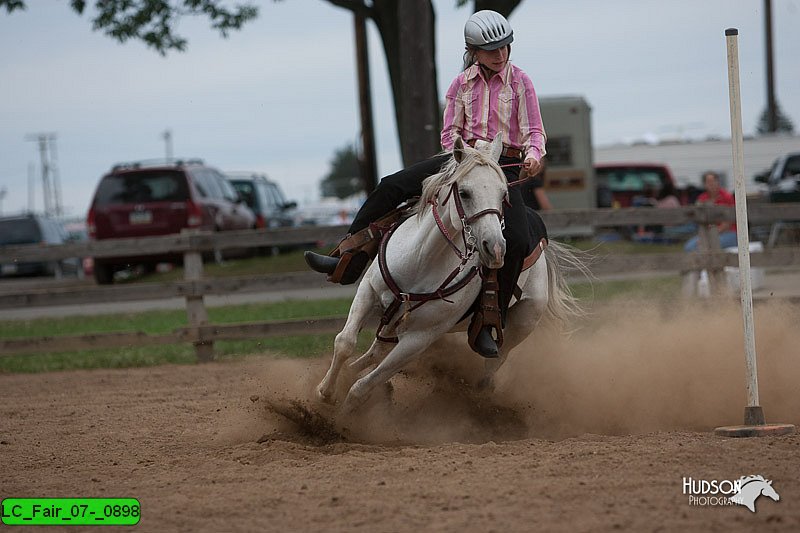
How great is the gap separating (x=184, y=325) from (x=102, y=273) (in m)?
6.96

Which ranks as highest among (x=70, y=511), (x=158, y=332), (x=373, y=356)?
(x=373, y=356)

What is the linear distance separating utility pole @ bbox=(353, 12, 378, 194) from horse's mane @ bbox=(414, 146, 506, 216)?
16.7 metres

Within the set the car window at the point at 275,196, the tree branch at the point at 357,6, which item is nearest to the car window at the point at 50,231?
the car window at the point at 275,196

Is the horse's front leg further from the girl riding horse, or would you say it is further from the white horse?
the girl riding horse

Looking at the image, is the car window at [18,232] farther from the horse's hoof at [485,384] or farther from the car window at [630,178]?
the horse's hoof at [485,384]

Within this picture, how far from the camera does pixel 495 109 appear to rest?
732 cm

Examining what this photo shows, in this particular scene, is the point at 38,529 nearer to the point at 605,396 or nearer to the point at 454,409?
the point at 454,409

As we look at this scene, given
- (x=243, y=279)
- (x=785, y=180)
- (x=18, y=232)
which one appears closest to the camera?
(x=243, y=279)

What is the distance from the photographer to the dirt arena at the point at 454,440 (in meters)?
4.92

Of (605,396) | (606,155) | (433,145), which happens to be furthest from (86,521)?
(606,155)

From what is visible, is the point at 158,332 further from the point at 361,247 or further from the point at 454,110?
the point at 454,110

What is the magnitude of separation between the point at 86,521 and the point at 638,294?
397 inches

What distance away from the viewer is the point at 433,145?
1413cm

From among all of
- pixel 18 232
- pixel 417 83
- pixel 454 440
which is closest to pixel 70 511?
pixel 454 440
